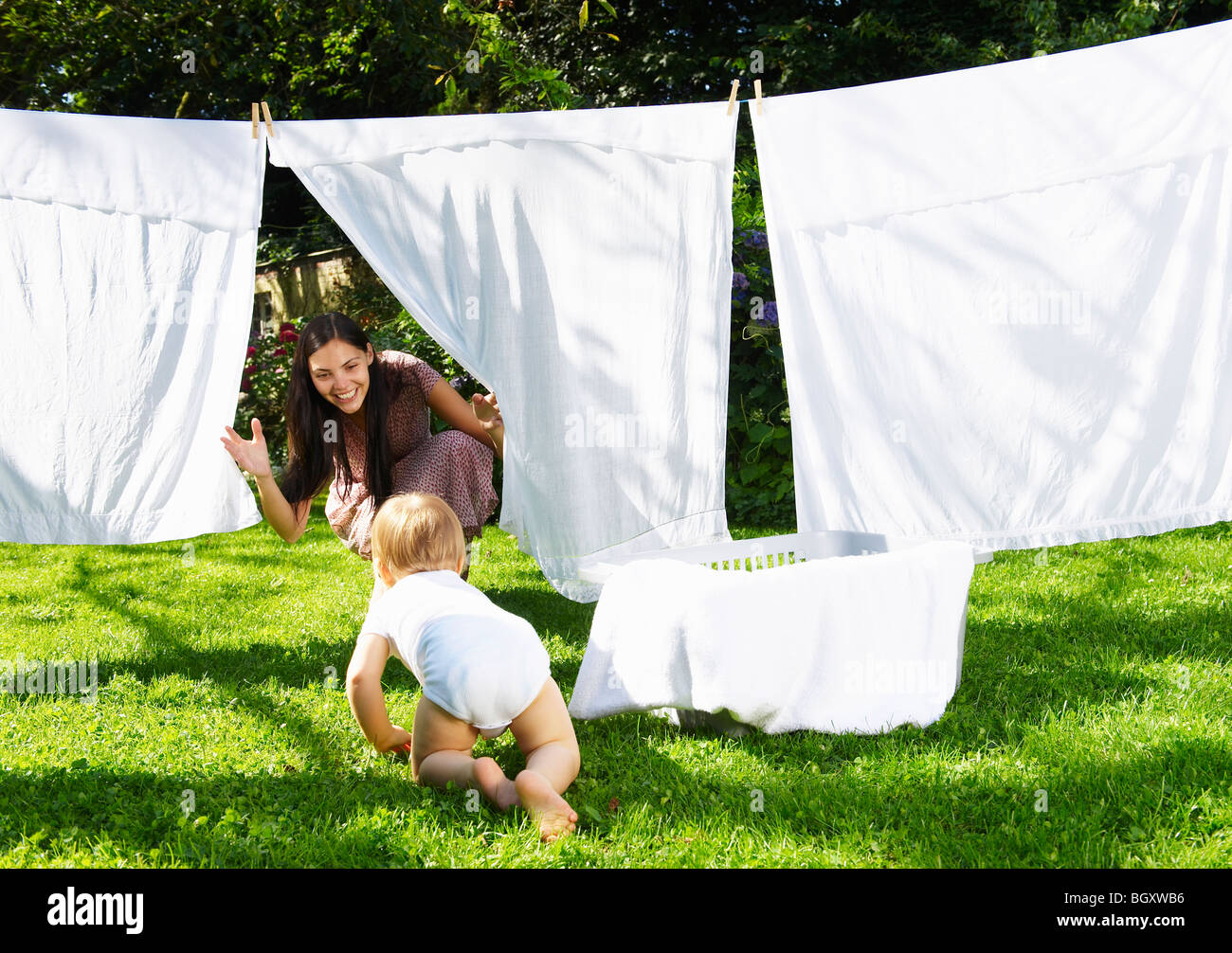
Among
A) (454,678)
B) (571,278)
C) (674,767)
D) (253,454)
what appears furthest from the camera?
(571,278)

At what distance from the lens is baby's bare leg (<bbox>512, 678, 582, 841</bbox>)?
1876mm

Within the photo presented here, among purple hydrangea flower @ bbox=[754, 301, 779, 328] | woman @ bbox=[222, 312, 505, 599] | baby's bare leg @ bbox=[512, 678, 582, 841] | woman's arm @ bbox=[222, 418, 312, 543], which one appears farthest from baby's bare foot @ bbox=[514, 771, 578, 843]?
purple hydrangea flower @ bbox=[754, 301, 779, 328]

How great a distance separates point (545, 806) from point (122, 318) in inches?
68.8

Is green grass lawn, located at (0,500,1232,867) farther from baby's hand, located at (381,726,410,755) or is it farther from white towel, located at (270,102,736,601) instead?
white towel, located at (270,102,736,601)

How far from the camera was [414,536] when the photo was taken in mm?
2295

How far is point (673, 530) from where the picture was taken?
2986mm

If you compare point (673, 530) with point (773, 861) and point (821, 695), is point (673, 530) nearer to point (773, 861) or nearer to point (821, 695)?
point (821, 695)

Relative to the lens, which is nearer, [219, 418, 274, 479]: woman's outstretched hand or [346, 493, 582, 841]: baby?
[346, 493, 582, 841]: baby

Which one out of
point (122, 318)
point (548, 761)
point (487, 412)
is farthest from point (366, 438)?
point (548, 761)

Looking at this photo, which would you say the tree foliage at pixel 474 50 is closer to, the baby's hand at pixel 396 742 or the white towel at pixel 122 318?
the white towel at pixel 122 318

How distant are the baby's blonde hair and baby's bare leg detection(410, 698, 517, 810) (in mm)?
A: 328

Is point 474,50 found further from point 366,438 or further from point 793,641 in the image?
point 793,641

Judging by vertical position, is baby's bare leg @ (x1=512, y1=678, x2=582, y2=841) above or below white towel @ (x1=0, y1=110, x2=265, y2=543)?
below
